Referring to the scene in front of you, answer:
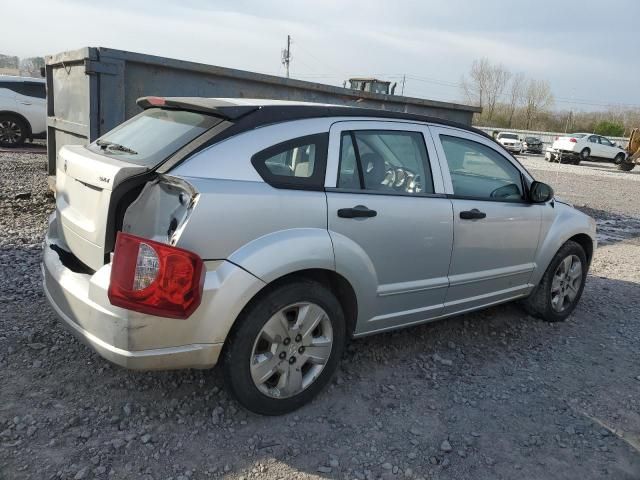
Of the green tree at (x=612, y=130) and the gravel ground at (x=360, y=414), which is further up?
the green tree at (x=612, y=130)

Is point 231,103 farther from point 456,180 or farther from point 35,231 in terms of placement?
point 35,231

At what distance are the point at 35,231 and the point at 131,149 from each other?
3618 mm

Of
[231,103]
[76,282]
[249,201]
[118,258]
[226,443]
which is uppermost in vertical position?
[231,103]

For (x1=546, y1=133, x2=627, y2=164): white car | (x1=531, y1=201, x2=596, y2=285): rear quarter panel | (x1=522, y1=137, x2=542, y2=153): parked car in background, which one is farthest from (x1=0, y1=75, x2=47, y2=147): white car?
(x1=522, y1=137, x2=542, y2=153): parked car in background

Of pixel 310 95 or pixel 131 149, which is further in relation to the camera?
pixel 310 95

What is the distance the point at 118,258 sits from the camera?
2455 millimetres

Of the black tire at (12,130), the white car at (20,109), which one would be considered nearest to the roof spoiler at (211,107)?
the white car at (20,109)

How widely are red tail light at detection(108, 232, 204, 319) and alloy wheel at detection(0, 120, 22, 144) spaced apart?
12646mm

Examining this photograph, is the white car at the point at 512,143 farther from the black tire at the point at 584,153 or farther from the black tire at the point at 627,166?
the black tire at the point at 627,166

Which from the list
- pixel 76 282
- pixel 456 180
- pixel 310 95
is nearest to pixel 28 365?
pixel 76 282

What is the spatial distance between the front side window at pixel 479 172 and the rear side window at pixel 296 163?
42.8 inches

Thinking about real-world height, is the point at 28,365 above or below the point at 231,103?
below

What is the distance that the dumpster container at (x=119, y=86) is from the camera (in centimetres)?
538

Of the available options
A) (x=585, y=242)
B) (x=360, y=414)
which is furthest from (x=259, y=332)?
(x=585, y=242)
